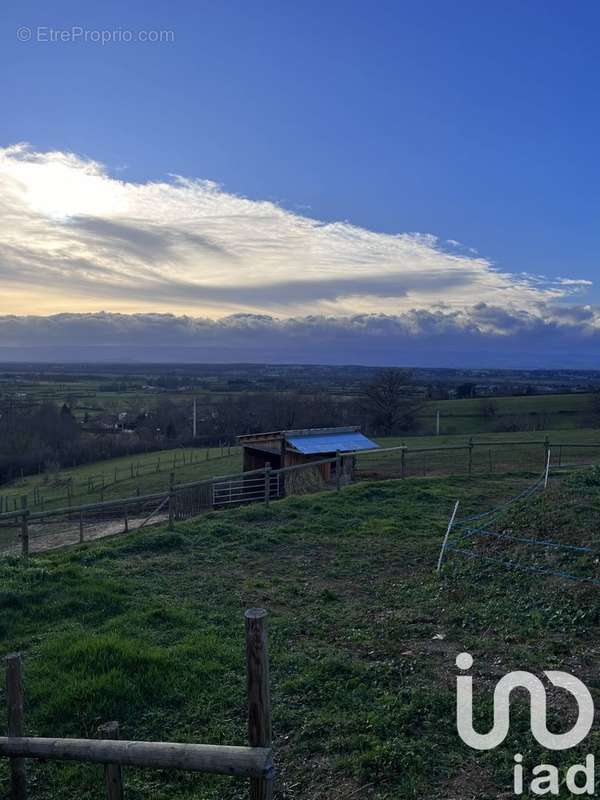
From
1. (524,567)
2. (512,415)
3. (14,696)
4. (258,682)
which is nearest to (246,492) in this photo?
(524,567)

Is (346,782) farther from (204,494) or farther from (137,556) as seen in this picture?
(204,494)

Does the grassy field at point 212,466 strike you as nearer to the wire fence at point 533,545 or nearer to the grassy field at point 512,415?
the grassy field at point 512,415

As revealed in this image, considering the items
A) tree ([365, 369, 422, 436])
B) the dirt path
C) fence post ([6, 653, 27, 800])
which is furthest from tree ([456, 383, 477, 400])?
fence post ([6, 653, 27, 800])

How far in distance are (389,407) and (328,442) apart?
32850mm

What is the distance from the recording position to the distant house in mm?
20578

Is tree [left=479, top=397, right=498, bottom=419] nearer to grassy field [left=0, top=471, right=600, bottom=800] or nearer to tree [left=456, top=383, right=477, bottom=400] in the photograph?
tree [left=456, top=383, right=477, bottom=400]

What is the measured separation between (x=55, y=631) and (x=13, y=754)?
152 inches

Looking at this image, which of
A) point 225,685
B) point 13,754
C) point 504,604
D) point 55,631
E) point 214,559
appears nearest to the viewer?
point 13,754

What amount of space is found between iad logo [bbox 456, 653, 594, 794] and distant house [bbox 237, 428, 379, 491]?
13495 mm

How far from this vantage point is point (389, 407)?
53750 millimetres

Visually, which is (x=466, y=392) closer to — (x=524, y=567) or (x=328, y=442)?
(x=328, y=442)

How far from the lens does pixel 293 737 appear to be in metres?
5.13

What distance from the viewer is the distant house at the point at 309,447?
67.5 ft

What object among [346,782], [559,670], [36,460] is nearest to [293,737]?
[346,782]
